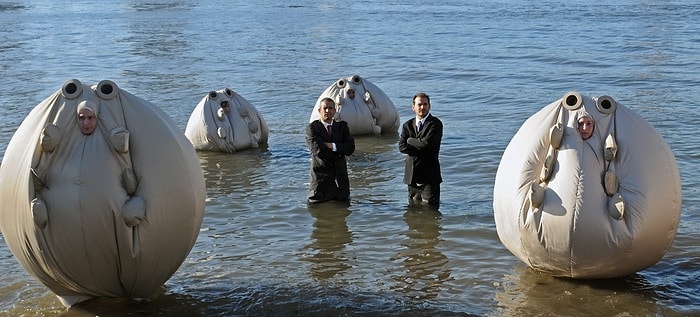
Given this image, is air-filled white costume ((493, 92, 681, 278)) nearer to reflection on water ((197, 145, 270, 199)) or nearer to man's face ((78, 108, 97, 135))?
man's face ((78, 108, 97, 135))

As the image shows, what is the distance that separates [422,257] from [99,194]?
3781mm

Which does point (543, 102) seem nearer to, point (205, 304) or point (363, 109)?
point (363, 109)

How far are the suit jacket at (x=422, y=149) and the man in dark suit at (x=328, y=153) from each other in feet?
2.30

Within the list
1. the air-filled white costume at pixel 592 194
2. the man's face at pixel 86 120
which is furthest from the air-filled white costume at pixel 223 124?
the air-filled white costume at pixel 592 194

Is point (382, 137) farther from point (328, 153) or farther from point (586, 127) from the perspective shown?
point (586, 127)

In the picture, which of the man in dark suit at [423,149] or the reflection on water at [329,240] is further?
the man in dark suit at [423,149]

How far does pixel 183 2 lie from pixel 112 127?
60.2 m

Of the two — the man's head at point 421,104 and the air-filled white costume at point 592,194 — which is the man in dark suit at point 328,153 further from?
the air-filled white costume at point 592,194

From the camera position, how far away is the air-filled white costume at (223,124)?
15.5 metres

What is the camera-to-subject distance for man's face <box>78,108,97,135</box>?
26.4ft

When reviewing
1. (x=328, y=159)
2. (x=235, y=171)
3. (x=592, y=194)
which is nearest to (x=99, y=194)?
(x=592, y=194)

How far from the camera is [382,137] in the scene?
16.8 metres

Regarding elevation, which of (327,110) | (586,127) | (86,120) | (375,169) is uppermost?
(86,120)

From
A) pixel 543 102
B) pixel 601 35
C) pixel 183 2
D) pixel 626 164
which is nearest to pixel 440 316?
pixel 626 164
